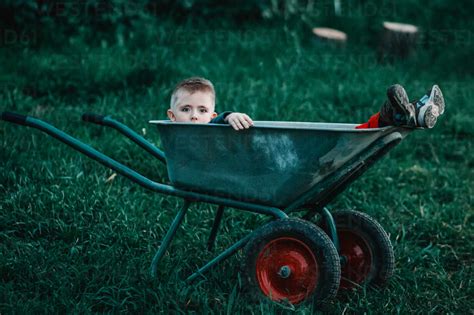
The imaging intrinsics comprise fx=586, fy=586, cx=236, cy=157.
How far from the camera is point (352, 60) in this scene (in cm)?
661

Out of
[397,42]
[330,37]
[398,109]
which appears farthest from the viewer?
[397,42]

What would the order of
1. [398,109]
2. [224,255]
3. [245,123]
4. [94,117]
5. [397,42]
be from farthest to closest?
[397,42]
[94,117]
[224,255]
[245,123]
[398,109]

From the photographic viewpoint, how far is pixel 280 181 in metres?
2.50

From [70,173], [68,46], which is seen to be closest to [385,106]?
[70,173]

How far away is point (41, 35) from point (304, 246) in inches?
180

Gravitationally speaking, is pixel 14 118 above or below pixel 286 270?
above

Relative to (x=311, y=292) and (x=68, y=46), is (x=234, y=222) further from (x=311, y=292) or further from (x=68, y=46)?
(x=68, y=46)

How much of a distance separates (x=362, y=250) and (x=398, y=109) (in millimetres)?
839

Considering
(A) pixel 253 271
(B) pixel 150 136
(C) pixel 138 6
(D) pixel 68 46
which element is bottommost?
(A) pixel 253 271

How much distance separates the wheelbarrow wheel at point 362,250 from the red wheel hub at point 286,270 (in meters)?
0.36

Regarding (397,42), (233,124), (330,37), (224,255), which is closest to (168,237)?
(224,255)

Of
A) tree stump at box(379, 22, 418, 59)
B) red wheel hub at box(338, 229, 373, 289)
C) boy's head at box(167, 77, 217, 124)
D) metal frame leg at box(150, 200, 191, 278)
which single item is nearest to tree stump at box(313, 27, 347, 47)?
tree stump at box(379, 22, 418, 59)

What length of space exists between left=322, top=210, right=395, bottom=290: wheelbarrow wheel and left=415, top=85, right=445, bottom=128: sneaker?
64cm

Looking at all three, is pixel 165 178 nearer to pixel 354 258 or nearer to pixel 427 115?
pixel 354 258
